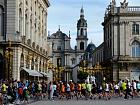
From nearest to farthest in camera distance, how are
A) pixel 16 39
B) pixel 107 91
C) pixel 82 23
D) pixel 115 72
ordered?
pixel 107 91 < pixel 16 39 < pixel 115 72 < pixel 82 23

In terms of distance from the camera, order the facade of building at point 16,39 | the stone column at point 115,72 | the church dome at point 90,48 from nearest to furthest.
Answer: the facade of building at point 16,39, the stone column at point 115,72, the church dome at point 90,48

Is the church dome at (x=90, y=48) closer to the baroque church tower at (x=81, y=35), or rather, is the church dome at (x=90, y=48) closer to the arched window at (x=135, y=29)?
the baroque church tower at (x=81, y=35)

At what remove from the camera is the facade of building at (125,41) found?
87.9m

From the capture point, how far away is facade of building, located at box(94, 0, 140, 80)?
87875 mm

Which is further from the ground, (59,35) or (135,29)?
(59,35)

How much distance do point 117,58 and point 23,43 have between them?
3582 centimetres

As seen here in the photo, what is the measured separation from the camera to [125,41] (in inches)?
3489

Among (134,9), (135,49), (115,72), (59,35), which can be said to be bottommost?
(115,72)

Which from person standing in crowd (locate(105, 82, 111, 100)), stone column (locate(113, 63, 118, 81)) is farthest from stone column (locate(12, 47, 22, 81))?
stone column (locate(113, 63, 118, 81))

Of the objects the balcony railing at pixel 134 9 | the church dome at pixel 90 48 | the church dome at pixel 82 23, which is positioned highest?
the church dome at pixel 82 23

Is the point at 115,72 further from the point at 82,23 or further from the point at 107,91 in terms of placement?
the point at 82,23

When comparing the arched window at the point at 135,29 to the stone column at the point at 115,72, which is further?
the arched window at the point at 135,29

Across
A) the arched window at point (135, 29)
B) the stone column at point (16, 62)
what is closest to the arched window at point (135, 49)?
the arched window at point (135, 29)

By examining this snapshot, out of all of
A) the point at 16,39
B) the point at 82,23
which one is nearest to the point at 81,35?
the point at 82,23
